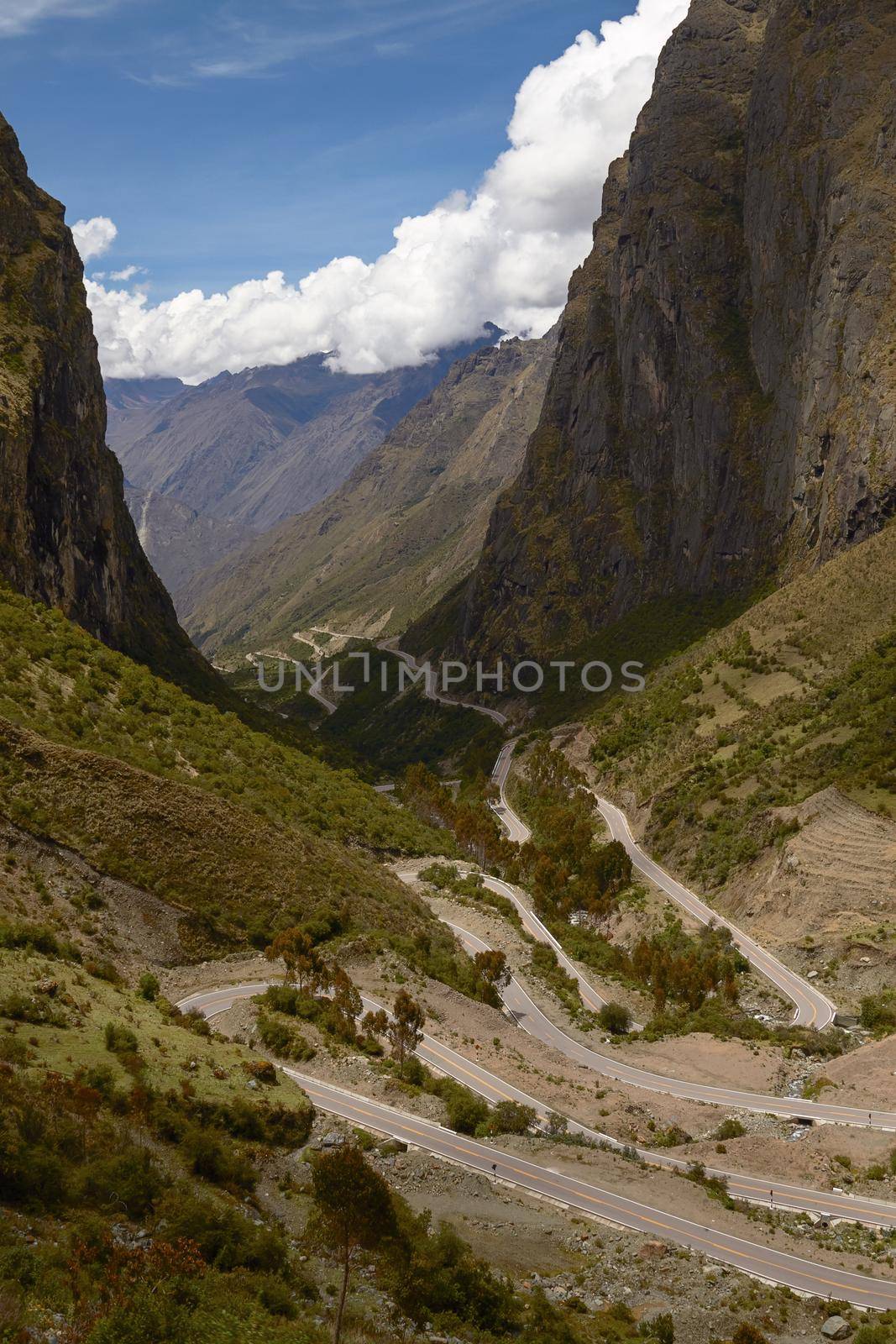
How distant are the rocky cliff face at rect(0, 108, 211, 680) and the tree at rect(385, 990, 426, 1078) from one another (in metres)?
50.6

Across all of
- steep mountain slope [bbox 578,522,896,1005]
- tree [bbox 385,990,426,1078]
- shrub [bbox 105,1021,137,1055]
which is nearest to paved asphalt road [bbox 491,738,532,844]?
steep mountain slope [bbox 578,522,896,1005]

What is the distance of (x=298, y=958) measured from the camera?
4500 centimetres

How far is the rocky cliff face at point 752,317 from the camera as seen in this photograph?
127 meters

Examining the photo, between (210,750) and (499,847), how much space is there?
43845 millimetres

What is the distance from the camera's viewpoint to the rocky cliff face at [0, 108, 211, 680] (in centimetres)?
9025

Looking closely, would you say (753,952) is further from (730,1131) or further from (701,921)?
(730,1131)

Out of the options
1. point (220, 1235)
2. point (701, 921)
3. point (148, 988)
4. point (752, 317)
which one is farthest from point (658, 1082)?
point (752, 317)

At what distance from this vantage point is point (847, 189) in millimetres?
132250

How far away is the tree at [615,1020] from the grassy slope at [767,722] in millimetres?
25399

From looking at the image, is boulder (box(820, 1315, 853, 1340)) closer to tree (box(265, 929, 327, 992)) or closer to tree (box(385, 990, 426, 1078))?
tree (box(385, 990, 426, 1078))

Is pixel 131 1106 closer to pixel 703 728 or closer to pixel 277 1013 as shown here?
pixel 277 1013

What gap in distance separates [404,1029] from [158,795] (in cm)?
1622

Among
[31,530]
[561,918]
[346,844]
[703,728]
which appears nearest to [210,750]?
[346,844]

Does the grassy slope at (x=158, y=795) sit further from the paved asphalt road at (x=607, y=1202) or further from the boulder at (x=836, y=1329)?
the boulder at (x=836, y=1329)
